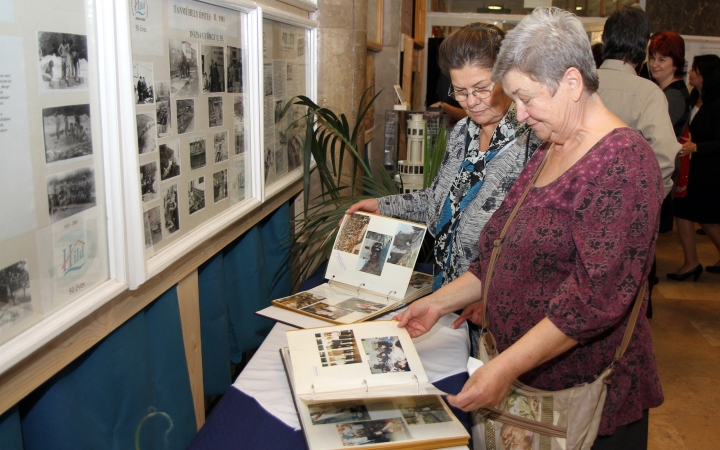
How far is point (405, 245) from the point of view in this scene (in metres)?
1.92

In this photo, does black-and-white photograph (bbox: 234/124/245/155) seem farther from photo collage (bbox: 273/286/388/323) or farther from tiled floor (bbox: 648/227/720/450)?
tiled floor (bbox: 648/227/720/450)

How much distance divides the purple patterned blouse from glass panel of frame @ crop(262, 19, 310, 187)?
1.26 m

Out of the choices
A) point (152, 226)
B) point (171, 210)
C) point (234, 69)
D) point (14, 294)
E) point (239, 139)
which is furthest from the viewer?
point (239, 139)

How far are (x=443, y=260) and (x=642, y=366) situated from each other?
69 cm

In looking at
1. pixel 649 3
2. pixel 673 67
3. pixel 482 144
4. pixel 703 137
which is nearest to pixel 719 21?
pixel 649 3

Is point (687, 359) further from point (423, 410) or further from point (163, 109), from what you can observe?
point (163, 109)

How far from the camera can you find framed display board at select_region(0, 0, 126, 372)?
1.02 m

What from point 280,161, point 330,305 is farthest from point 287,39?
point 330,305

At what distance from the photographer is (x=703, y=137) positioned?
4.82 m

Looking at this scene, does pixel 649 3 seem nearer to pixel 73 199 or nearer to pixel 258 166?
pixel 258 166

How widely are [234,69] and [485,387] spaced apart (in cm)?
131

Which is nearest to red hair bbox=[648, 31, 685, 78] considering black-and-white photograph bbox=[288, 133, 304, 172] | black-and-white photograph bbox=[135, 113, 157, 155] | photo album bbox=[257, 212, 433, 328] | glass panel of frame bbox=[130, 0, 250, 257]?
black-and-white photograph bbox=[288, 133, 304, 172]

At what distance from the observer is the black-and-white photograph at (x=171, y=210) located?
1.59 meters

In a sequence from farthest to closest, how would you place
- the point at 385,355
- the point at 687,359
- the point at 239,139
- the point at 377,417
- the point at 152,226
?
the point at 687,359
the point at 239,139
the point at 152,226
the point at 385,355
the point at 377,417
